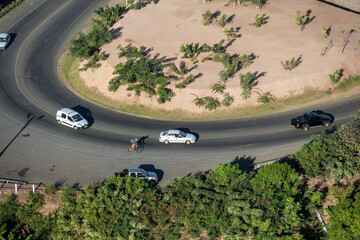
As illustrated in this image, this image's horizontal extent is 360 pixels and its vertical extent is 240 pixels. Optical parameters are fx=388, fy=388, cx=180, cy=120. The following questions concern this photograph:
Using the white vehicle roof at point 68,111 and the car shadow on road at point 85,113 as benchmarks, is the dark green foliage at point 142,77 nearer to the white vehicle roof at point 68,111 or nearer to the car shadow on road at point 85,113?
the car shadow on road at point 85,113

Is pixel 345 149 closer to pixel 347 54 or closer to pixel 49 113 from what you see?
pixel 347 54

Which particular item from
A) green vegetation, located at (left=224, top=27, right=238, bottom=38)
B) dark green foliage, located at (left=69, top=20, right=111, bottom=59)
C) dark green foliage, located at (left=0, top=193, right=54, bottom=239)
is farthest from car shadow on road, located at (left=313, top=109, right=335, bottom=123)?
dark green foliage, located at (left=0, top=193, right=54, bottom=239)

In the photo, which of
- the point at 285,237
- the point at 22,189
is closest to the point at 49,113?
the point at 22,189

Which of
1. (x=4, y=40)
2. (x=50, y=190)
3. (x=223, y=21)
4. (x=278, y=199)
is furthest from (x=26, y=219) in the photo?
(x=223, y=21)

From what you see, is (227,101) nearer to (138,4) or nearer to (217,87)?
(217,87)

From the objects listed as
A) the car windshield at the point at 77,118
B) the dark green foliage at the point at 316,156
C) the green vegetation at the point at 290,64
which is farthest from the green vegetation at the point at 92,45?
the dark green foliage at the point at 316,156
